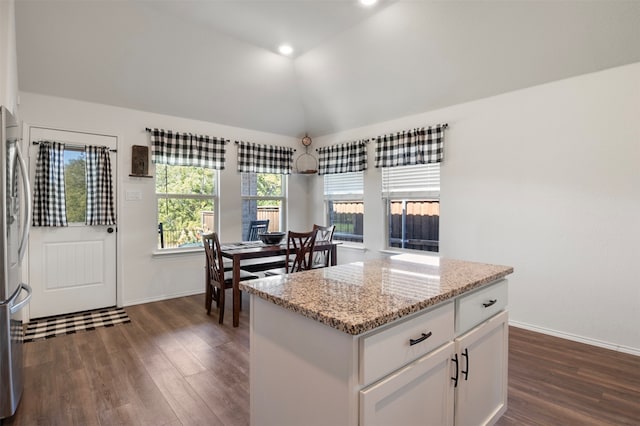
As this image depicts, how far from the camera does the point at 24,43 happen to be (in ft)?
9.97

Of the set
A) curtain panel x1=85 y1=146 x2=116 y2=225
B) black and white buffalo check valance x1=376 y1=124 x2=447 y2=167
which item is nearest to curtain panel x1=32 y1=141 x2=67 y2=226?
curtain panel x1=85 y1=146 x2=116 y2=225

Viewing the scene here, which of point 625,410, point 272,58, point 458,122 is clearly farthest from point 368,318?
point 272,58

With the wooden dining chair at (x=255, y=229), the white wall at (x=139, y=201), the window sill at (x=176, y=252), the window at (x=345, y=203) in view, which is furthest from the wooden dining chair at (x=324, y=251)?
the window sill at (x=176, y=252)

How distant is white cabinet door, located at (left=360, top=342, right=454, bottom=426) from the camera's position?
1.04 meters

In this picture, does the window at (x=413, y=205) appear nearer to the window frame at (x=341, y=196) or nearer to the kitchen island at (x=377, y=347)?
the window frame at (x=341, y=196)

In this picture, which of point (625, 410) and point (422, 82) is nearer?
point (625, 410)

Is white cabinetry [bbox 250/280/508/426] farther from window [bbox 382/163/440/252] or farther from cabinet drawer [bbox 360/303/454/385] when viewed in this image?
window [bbox 382/163/440/252]

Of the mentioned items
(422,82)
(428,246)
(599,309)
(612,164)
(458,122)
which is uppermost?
(422,82)

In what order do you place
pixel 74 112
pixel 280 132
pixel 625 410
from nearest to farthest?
pixel 625 410 < pixel 74 112 < pixel 280 132

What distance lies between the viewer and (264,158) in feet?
16.5

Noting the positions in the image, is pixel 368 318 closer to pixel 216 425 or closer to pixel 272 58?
pixel 216 425

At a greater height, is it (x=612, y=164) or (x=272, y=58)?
(x=272, y=58)

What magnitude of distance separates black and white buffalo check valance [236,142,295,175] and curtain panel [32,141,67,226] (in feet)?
6.71

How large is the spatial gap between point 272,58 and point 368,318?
3.79 metres
